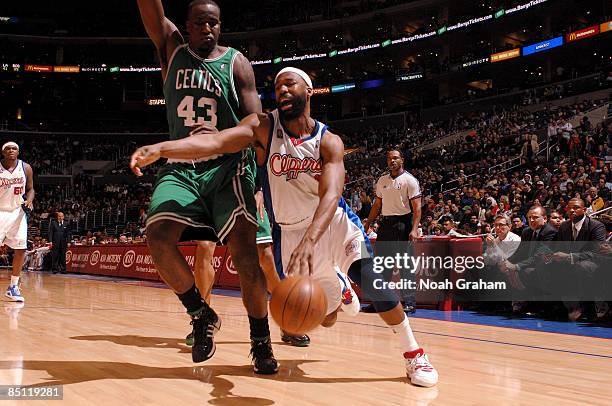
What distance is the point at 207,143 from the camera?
9.69 feet

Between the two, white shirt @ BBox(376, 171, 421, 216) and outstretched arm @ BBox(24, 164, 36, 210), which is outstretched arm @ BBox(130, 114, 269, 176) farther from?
outstretched arm @ BBox(24, 164, 36, 210)

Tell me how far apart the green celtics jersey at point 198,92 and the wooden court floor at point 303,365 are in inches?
56.8

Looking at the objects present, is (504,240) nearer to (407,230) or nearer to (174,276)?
(407,230)

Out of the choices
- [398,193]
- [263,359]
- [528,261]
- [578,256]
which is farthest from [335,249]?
[528,261]

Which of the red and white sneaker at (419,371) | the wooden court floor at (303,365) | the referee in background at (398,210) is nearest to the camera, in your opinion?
the wooden court floor at (303,365)

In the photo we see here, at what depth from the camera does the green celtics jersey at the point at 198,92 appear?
352 cm

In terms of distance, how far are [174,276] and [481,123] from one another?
79.5 ft

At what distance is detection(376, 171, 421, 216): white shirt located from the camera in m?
7.35

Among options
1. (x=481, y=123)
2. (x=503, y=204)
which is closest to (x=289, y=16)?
(x=481, y=123)

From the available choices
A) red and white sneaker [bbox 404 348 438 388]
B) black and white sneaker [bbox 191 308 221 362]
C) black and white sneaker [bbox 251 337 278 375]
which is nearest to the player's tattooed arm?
black and white sneaker [bbox 191 308 221 362]

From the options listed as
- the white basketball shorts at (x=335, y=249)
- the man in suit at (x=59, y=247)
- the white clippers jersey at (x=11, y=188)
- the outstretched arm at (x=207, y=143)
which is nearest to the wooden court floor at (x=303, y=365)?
the white basketball shorts at (x=335, y=249)

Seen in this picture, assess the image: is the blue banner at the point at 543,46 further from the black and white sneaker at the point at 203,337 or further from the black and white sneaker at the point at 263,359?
the black and white sneaker at the point at 203,337

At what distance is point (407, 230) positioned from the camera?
7531 millimetres

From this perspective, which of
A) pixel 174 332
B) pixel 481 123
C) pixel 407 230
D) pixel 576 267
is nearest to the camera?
pixel 174 332
